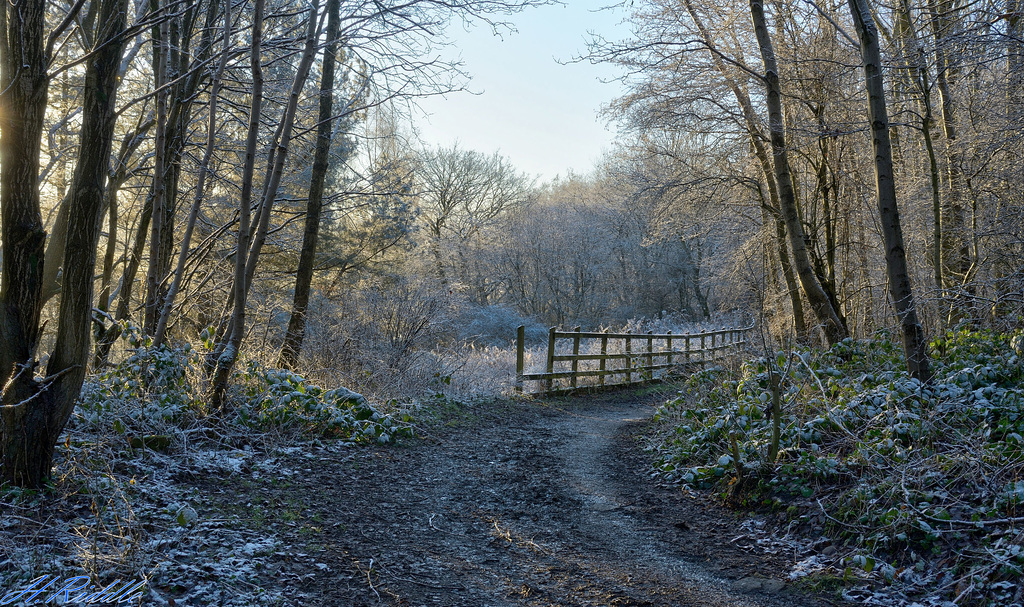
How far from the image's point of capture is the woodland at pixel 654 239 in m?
3.54

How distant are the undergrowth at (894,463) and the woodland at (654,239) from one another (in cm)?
2

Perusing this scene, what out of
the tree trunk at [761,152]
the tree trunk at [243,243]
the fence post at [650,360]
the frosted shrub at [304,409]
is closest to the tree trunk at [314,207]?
the frosted shrub at [304,409]

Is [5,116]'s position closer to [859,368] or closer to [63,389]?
[63,389]

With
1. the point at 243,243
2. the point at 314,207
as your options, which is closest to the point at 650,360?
the point at 314,207

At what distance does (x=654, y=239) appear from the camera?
13531 millimetres

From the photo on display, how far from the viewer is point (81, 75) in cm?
938

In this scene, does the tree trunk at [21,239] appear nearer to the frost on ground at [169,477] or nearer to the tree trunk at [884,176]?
the frost on ground at [169,477]

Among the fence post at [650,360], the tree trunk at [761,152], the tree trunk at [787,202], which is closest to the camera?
the tree trunk at [787,202]

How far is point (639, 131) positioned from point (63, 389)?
973 cm

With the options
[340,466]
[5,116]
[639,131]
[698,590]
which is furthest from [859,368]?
[5,116]

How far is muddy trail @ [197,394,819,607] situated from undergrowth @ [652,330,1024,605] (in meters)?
0.44

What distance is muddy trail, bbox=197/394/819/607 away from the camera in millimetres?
3262

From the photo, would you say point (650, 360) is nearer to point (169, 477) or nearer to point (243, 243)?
point (243, 243)

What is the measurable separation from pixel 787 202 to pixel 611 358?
655cm
